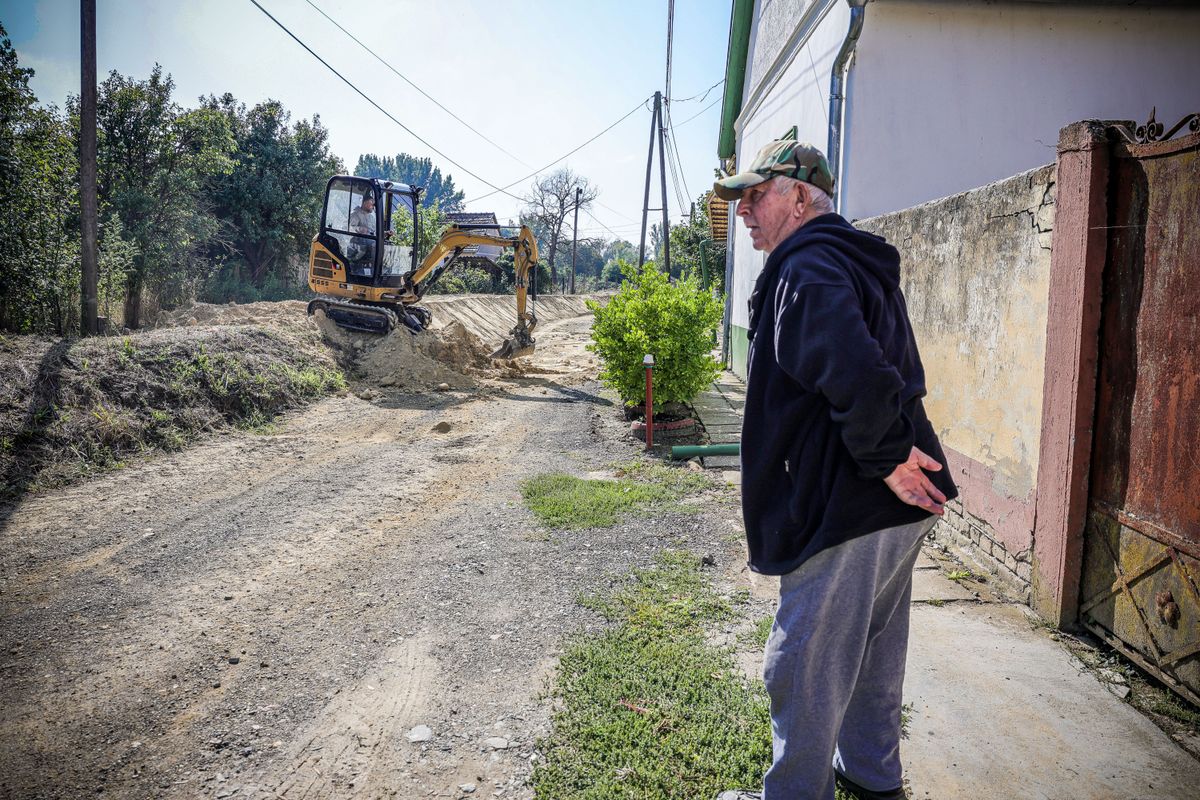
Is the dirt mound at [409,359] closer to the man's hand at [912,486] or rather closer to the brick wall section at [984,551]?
the brick wall section at [984,551]

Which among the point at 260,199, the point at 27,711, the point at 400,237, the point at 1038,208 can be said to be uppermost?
the point at 260,199

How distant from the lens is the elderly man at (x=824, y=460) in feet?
5.70

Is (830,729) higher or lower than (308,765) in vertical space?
higher

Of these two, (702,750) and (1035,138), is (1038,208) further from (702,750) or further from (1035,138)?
(1035,138)

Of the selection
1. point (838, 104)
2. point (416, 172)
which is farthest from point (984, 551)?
point (416, 172)

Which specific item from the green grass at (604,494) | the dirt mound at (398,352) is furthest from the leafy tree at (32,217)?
the green grass at (604,494)

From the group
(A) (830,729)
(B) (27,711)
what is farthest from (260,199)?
(A) (830,729)

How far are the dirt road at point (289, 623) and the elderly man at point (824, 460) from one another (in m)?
1.21

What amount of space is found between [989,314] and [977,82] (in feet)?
14.4

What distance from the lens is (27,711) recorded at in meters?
2.96

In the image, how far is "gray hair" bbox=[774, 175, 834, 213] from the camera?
2006mm

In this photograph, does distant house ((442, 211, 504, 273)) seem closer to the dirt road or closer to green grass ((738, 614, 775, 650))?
the dirt road

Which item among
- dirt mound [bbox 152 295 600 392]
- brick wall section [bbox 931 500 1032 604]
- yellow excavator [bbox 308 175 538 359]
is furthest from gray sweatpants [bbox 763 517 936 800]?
yellow excavator [bbox 308 175 538 359]

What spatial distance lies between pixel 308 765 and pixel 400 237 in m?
13.2
